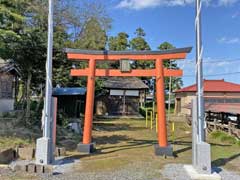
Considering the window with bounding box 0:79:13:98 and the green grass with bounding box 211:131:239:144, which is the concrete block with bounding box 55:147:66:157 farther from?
the window with bounding box 0:79:13:98

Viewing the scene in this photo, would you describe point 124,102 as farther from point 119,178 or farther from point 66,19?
point 119,178

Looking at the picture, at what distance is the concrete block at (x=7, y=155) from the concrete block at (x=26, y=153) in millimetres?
189

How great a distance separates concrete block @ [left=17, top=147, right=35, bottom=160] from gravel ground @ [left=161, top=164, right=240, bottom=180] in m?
3.71

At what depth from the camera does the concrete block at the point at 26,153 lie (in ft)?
26.5

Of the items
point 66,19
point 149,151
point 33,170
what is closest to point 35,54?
point 66,19

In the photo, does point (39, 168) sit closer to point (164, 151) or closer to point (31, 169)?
point (31, 169)

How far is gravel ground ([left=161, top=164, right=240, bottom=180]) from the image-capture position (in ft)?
21.4

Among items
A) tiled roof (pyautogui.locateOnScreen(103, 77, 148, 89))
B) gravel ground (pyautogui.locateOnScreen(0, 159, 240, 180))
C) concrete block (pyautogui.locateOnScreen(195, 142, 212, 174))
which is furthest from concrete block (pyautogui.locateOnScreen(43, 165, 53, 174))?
tiled roof (pyautogui.locateOnScreen(103, 77, 148, 89))

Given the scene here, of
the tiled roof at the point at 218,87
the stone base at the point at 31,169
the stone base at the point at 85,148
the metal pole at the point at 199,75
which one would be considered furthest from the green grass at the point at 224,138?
the tiled roof at the point at 218,87

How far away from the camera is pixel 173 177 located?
21.4ft

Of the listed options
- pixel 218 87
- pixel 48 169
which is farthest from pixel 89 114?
pixel 218 87

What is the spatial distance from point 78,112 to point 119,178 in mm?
14280

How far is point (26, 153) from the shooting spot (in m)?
8.14

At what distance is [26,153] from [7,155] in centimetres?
58
